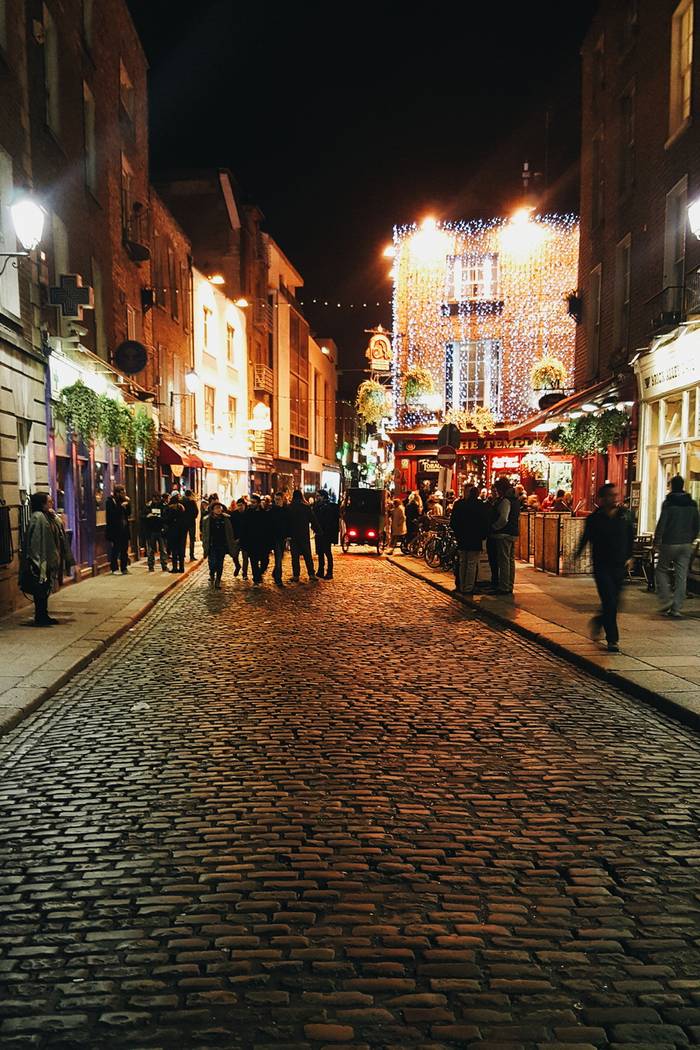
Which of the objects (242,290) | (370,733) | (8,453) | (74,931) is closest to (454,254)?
(242,290)

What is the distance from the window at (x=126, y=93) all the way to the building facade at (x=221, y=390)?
926cm

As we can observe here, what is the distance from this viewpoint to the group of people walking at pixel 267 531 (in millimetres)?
16031

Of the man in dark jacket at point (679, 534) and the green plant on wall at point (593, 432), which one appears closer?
the man in dark jacket at point (679, 534)

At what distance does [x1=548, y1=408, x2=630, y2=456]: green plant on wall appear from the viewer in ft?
58.0

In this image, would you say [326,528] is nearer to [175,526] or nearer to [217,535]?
[217,535]

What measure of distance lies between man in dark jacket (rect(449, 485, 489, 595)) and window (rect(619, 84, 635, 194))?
364 inches

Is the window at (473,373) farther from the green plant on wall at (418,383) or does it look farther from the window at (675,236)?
the window at (675,236)

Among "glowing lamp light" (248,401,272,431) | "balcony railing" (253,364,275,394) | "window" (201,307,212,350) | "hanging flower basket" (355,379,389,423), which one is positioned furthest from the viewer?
"balcony railing" (253,364,275,394)

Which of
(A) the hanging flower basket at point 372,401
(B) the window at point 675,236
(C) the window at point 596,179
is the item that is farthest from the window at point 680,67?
(A) the hanging flower basket at point 372,401

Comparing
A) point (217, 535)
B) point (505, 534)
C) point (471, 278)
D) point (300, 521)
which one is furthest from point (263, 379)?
point (505, 534)

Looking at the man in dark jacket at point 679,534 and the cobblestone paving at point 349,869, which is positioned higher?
the man in dark jacket at point 679,534

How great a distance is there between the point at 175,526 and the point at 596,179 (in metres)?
13.9

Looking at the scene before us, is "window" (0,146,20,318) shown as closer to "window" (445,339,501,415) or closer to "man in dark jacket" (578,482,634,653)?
"man in dark jacket" (578,482,634,653)

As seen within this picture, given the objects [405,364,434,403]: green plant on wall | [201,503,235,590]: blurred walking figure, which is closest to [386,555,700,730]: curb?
[201,503,235,590]: blurred walking figure
